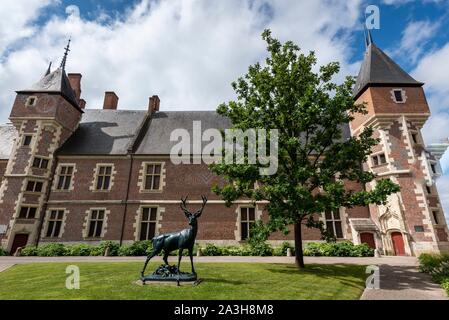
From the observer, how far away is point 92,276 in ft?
30.8

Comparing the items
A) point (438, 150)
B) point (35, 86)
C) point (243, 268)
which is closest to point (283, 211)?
point (243, 268)

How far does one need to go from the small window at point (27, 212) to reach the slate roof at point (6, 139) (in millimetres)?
6908

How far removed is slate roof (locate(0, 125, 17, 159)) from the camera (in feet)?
74.6

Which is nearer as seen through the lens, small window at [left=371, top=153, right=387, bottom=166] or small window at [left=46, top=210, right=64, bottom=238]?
small window at [left=371, top=153, right=387, bottom=166]

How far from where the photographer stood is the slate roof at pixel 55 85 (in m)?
22.0

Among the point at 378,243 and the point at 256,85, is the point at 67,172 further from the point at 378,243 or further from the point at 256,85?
the point at 378,243

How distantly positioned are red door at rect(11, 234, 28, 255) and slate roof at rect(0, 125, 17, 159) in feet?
27.7

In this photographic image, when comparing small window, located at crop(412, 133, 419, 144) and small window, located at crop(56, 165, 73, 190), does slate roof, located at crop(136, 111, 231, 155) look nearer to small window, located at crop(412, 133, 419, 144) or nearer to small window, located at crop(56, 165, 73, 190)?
small window, located at crop(56, 165, 73, 190)

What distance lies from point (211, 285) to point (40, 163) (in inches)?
754

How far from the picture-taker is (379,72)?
21.2m

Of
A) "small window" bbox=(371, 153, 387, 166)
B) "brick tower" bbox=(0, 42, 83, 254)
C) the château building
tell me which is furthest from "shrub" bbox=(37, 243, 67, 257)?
"small window" bbox=(371, 153, 387, 166)

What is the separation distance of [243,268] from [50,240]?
15.7m

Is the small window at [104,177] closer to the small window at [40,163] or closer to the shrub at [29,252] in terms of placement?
the small window at [40,163]
